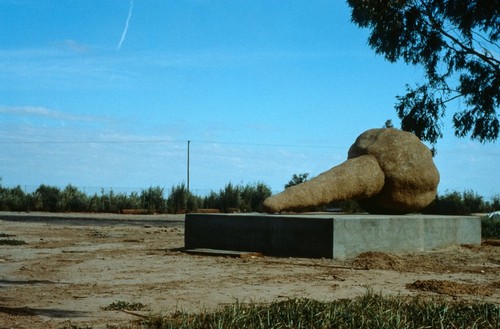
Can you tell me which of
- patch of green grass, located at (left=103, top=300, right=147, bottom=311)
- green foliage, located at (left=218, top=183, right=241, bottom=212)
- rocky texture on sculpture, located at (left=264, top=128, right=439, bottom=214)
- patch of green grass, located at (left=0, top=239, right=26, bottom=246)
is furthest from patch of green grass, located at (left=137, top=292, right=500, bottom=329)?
green foliage, located at (left=218, top=183, right=241, bottom=212)

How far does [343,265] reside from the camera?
11.8m

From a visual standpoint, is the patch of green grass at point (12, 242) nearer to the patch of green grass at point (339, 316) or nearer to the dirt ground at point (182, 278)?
the dirt ground at point (182, 278)

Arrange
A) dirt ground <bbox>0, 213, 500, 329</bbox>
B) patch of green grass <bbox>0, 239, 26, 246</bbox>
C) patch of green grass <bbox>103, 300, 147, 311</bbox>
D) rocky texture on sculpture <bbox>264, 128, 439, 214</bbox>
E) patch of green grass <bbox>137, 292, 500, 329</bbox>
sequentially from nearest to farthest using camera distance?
1. patch of green grass <bbox>137, 292, 500, 329</bbox>
2. patch of green grass <bbox>103, 300, 147, 311</bbox>
3. dirt ground <bbox>0, 213, 500, 329</bbox>
4. rocky texture on sculpture <bbox>264, 128, 439, 214</bbox>
5. patch of green grass <bbox>0, 239, 26, 246</bbox>

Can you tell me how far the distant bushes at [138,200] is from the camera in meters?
35.6

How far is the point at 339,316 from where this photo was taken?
6.32 m

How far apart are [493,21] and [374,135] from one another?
502 inches

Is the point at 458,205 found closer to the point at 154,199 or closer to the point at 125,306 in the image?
the point at 154,199

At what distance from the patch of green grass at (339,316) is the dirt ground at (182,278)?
83 cm

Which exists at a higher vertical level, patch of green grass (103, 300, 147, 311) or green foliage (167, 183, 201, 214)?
green foliage (167, 183, 201, 214)

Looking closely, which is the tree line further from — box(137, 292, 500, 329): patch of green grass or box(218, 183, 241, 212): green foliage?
box(137, 292, 500, 329): patch of green grass

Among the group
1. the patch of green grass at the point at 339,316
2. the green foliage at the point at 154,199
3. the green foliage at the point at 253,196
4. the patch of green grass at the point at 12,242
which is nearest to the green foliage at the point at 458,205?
the green foliage at the point at 253,196

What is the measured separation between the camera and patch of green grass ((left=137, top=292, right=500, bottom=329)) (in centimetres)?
598

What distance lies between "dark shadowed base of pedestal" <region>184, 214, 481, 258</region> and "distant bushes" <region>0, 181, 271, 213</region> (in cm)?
2035

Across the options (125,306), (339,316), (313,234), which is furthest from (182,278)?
(339,316)
